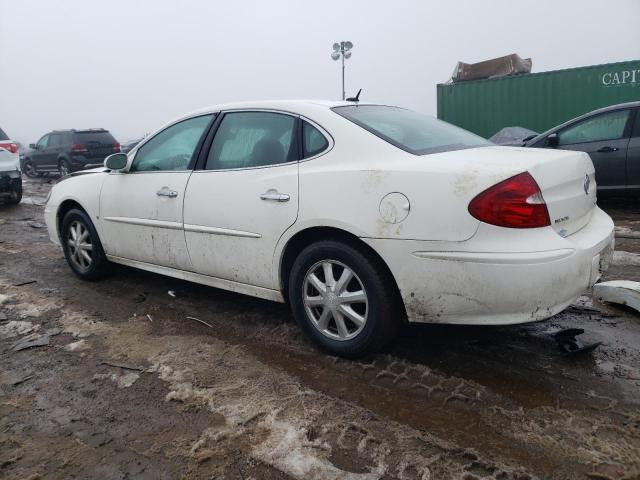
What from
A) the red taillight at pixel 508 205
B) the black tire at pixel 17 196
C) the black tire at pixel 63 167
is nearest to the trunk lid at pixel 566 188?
the red taillight at pixel 508 205

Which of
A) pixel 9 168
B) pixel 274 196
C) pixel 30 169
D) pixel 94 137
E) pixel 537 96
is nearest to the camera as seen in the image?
pixel 274 196

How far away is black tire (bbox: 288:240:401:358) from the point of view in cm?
277

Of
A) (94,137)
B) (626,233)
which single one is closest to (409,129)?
(626,233)

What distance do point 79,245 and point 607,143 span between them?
6.93 metres

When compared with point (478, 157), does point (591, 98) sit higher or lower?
higher

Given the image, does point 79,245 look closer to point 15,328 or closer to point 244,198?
point 15,328

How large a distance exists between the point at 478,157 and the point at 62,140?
17.8m

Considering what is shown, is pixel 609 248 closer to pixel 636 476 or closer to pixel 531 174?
pixel 531 174

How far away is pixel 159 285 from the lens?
4.68 meters

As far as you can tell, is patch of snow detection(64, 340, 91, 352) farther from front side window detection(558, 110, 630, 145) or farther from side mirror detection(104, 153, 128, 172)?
front side window detection(558, 110, 630, 145)

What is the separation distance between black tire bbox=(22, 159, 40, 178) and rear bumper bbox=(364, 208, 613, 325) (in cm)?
1926

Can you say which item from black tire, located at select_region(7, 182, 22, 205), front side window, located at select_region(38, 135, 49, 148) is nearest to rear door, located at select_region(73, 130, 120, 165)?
front side window, located at select_region(38, 135, 49, 148)

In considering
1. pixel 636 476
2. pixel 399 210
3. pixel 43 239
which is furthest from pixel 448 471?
pixel 43 239

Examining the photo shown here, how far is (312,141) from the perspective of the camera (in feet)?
10.2
